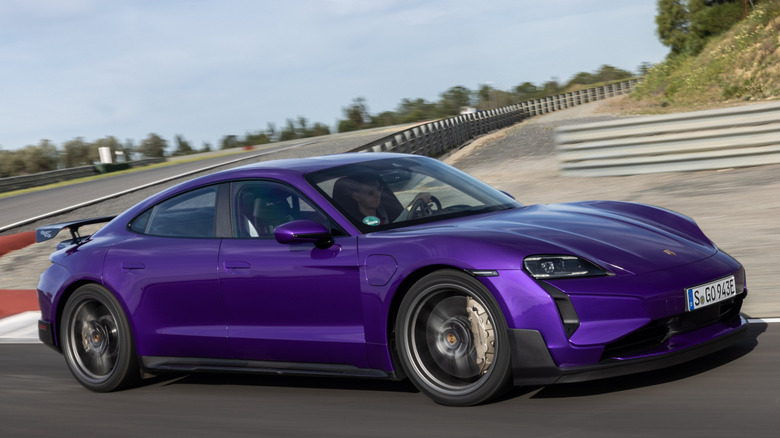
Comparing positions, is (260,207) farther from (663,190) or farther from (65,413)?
(663,190)

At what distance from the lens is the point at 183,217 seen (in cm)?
595

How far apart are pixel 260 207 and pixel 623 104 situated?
1909 inches

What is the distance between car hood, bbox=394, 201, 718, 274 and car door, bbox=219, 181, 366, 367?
0.57 meters

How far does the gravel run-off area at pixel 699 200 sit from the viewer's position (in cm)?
802

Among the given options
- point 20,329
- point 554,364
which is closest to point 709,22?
point 20,329

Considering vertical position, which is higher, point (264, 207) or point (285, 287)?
point (264, 207)

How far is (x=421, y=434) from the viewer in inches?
170

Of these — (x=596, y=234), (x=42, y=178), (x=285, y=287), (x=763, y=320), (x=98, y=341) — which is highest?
(x=42, y=178)

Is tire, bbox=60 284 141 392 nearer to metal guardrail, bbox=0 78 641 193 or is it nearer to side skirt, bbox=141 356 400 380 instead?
side skirt, bbox=141 356 400 380

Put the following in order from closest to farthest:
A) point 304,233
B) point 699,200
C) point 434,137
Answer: point 304,233 < point 699,200 < point 434,137

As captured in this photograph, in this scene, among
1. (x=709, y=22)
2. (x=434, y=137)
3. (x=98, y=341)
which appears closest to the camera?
(x=98, y=341)

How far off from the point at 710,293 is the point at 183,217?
3165mm

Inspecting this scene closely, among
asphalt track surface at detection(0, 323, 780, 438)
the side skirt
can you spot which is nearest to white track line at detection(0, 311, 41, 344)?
asphalt track surface at detection(0, 323, 780, 438)

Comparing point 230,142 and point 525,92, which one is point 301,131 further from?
point 525,92
